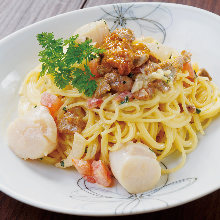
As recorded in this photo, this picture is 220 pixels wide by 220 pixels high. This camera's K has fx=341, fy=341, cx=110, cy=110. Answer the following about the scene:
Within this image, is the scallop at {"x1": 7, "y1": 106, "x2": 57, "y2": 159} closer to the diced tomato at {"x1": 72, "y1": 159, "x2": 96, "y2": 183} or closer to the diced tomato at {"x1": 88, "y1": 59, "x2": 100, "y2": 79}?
the diced tomato at {"x1": 72, "y1": 159, "x2": 96, "y2": 183}

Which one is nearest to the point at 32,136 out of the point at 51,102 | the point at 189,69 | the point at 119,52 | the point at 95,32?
the point at 51,102

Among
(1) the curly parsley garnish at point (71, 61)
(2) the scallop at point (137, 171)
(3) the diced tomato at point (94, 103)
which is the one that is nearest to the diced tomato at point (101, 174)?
(2) the scallop at point (137, 171)

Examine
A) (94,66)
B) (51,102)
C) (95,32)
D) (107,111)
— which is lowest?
(51,102)

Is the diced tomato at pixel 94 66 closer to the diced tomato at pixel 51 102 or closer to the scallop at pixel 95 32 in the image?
the scallop at pixel 95 32

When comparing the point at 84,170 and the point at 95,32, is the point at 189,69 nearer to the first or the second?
the point at 95,32

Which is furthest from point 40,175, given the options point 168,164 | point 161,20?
point 161,20

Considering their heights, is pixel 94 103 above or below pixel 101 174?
above

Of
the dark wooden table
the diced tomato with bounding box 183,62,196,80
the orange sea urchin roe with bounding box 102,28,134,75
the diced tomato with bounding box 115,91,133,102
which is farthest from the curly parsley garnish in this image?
the dark wooden table

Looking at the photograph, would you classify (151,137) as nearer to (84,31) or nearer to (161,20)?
(84,31)
